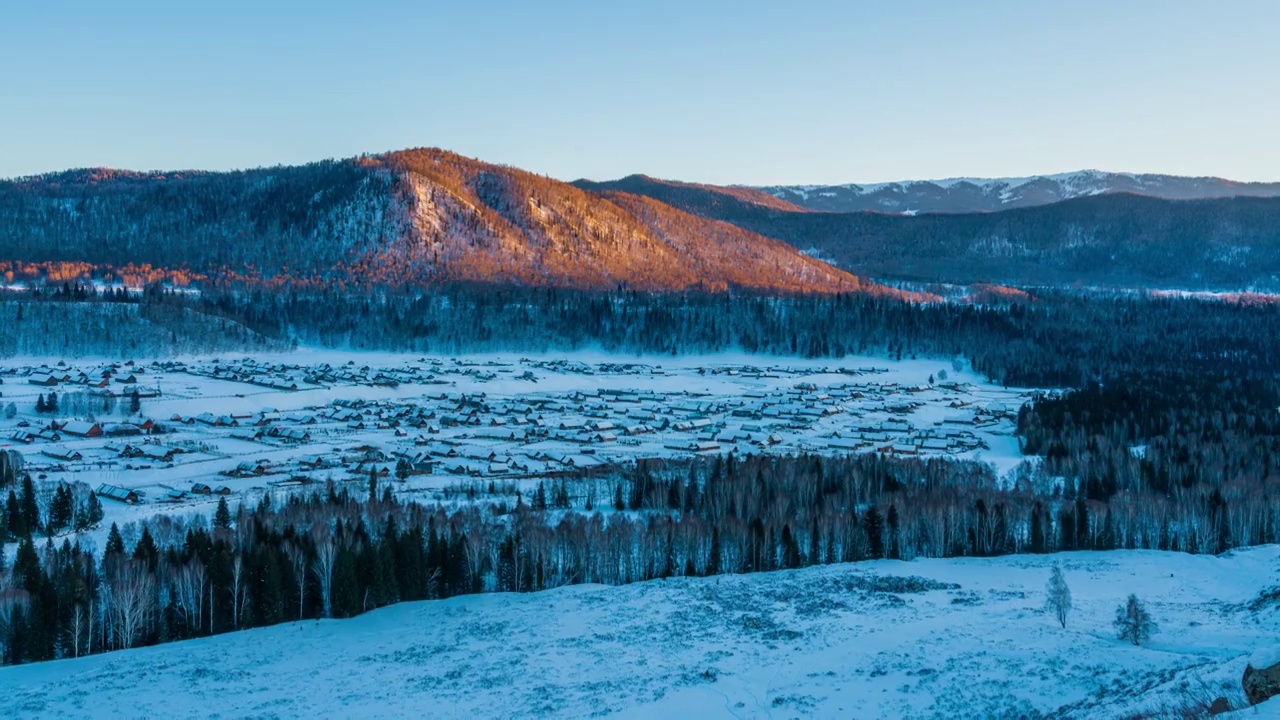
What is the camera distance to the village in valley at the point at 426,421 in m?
58.5

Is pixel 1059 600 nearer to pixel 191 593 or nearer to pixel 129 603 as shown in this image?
pixel 191 593

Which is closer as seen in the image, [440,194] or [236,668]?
[236,668]

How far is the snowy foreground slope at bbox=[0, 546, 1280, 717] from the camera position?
25828 millimetres

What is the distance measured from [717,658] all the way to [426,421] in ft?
172

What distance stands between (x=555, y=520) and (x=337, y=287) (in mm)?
122367

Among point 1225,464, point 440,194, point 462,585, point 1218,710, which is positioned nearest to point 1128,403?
point 1225,464

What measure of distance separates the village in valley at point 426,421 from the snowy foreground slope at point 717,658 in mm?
19477

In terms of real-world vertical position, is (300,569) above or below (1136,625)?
below

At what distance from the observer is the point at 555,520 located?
45969 mm

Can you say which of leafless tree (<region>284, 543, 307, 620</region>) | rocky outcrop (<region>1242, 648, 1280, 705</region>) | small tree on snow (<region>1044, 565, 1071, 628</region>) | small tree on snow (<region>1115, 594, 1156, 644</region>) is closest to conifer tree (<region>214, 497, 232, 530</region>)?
leafless tree (<region>284, 543, 307, 620</region>)

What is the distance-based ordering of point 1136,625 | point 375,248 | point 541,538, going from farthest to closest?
1. point 375,248
2. point 541,538
3. point 1136,625

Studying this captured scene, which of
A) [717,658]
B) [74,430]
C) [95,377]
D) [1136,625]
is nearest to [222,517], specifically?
[717,658]

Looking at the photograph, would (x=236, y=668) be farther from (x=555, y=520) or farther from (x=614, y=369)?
(x=614, y=369)

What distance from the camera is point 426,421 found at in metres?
78.6
